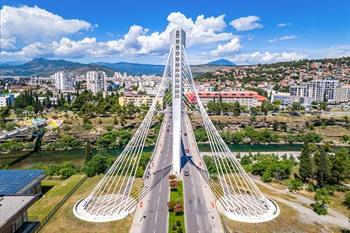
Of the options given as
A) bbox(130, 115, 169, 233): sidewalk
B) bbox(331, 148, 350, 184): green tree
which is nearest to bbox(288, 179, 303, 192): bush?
bbox(331, 148, 350, 184): green tree

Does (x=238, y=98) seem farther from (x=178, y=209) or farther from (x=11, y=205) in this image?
(x=11, y=205)

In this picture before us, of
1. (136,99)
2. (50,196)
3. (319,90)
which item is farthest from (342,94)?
(50,196)

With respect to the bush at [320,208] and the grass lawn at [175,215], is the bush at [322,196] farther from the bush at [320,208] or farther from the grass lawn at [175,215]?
the grass lawn at [175,215]

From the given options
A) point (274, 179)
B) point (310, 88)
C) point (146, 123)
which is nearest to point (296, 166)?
point (274, 179)

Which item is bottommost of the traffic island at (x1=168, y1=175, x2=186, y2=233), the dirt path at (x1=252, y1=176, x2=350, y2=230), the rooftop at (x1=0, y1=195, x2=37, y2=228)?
the dirt path at (x1=252, y1=176, x2=350, y2=230)

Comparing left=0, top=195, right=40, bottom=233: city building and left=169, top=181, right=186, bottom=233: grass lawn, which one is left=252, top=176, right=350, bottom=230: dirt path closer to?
left=169, top=181, right=186, bottom=233: grass lawn

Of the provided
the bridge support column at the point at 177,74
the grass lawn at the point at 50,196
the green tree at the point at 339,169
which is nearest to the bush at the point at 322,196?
the green tree at the point at 339,169

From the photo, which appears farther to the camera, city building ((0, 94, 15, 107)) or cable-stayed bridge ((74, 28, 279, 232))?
city building ((0, 94, 15, 107))

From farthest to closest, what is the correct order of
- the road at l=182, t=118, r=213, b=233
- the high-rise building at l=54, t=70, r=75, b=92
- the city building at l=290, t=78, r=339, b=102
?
the high-rise building at l=54, t=70, r=75, b=92, the city building at l=290, t=78, r=339, b=102, the road at l=182, t=118, r=213, b=233
